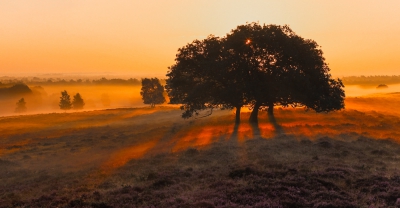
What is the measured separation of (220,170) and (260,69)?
25781 mm

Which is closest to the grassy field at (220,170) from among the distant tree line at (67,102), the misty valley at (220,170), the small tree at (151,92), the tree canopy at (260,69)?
the misty valley at (220,170)

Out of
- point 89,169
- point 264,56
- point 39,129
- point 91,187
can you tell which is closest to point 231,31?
point 264,56

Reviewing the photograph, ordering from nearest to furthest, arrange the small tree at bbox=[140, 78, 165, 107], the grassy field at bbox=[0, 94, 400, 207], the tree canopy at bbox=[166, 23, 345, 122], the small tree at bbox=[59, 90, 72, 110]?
the grassy field at bbox=[0, 94, 400, 207] < the tree canopy at bbox=[166, 23, 345, 122] < the small tree at bbox=[140, 78, 165, 107] < the small tree at bbox=[59, 90, 72, 110]

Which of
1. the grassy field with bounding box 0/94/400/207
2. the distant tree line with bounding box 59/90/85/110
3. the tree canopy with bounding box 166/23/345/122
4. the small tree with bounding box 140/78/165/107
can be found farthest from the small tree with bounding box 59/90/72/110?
the tree canopy with bounding box 166/23/345/122

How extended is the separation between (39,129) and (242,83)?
45535 mm

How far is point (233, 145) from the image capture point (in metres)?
31.0

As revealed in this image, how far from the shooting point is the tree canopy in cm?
4184

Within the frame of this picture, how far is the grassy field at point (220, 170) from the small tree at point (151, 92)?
8615cm

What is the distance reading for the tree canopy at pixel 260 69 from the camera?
41844 mm

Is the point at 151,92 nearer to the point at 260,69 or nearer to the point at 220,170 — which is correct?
the point at 260,69

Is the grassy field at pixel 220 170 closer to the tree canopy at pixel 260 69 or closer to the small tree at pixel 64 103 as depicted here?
the tree canopy at pixel 260 69

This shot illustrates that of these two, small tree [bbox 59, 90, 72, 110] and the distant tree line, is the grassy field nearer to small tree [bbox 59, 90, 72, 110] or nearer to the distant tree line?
small tree [bbox 59, 90, 72, 110]

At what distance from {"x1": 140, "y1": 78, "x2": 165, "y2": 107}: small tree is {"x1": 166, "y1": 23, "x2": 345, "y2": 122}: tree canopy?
88.0m

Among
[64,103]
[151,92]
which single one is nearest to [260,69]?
[151,92]
